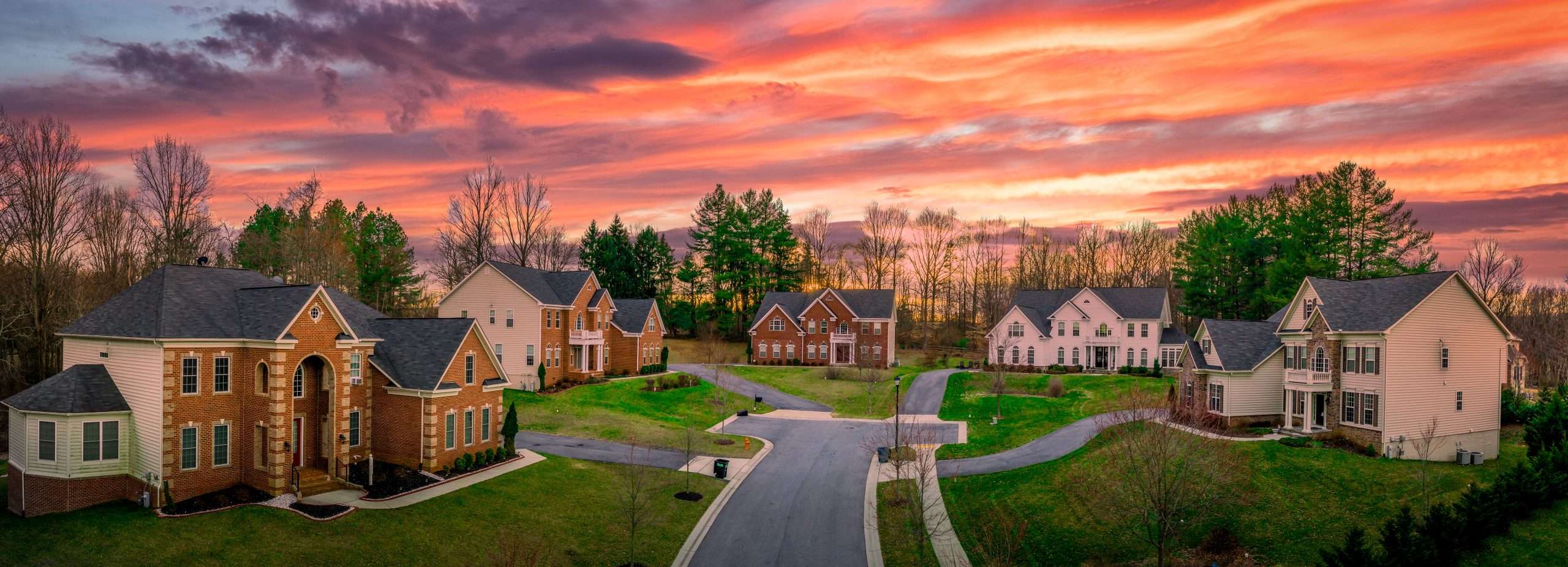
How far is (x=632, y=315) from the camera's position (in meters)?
62.6

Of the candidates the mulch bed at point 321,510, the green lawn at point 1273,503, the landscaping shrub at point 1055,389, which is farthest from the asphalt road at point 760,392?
the mulch bed at point 321,510

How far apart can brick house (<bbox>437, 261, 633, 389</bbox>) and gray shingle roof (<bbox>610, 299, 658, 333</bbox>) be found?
265cm

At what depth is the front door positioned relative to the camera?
1109 inches

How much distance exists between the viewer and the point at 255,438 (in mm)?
26734

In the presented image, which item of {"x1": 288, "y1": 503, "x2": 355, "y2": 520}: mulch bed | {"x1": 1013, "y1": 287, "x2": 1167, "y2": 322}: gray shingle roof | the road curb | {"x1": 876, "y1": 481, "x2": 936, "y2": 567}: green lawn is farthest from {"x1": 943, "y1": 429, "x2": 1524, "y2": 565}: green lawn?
{"x1": 1013, "y1": 287, "x2": 1167, "y2": 322}: gray shingle roof

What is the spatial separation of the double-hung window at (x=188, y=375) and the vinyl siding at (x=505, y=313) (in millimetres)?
26425

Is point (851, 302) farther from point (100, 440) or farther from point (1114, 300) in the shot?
point (100, 440)

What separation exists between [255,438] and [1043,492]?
1177 inches

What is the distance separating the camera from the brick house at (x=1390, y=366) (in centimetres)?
3300

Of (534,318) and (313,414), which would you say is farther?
(534,318)

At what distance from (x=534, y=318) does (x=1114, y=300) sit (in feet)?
163

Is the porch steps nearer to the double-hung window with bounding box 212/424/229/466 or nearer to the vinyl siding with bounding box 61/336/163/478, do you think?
the double-hung window with bounding box 212/424/229/466

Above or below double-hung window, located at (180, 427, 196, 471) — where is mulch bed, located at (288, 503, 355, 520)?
below

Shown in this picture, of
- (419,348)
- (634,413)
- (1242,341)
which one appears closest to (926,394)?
(1242,341)
